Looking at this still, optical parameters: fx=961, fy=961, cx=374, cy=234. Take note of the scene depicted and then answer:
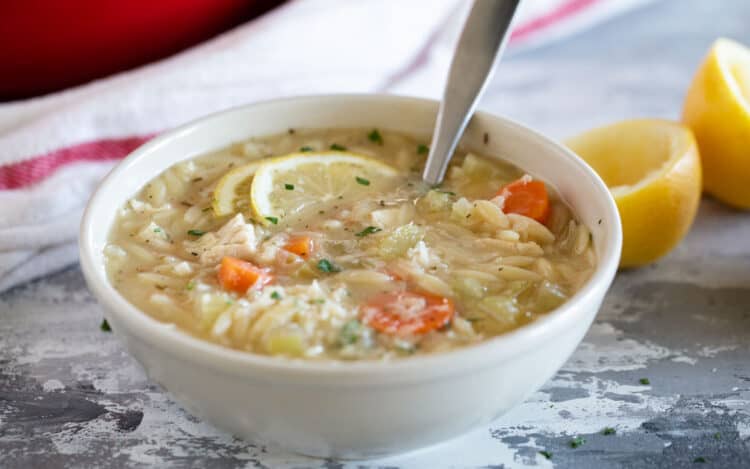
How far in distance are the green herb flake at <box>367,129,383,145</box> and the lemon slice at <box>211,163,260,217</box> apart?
1.41ft

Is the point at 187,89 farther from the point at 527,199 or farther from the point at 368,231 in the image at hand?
the point at 527,199

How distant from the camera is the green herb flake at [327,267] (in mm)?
2420

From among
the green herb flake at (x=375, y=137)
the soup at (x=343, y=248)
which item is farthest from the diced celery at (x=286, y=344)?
the green herb flake at (x=375, y=137)

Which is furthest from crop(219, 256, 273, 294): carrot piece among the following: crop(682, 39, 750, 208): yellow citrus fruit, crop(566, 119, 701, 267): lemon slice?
crop(682, 39, 750, 208): yellow citrus fruit

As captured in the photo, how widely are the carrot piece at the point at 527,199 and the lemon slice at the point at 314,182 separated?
0.35m

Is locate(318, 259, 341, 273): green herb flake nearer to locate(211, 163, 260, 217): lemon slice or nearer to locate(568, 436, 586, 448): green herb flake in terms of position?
locate(211, 163, 260, 217): lemon slice

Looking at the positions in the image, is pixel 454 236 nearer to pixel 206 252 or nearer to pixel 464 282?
pixel 464 282

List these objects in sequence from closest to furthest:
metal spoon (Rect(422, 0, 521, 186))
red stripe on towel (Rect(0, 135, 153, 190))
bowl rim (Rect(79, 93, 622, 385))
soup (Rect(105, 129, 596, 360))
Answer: bowl rim (Rect(79, 93, 622, 385)) → soup (Rect(105, 129, 596, 360)) → metal spoon (Rect(422, 0, 521, 186)) → red stripe on towel (Rect(0, 135, 153, 190))

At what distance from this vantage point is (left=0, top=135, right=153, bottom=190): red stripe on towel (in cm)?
315

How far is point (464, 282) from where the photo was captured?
2338 millimetres

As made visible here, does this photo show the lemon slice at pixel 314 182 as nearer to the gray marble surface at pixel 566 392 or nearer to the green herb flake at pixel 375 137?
the green herb flake at pixel 375 137

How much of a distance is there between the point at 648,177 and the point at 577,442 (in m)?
1.05

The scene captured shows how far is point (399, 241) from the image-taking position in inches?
99.0

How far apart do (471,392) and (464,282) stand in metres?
0.37
